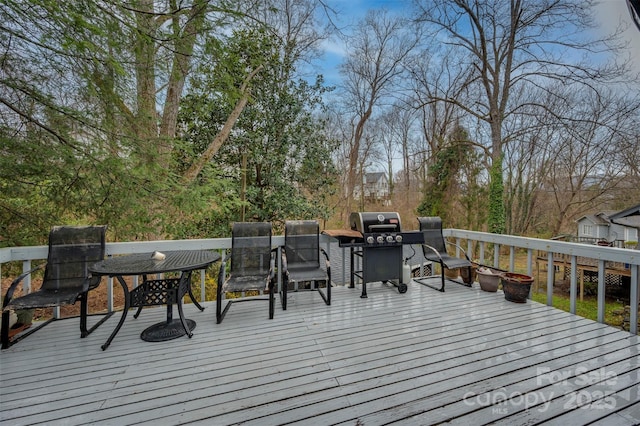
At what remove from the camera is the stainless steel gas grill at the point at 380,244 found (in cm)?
358

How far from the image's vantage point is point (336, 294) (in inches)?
146

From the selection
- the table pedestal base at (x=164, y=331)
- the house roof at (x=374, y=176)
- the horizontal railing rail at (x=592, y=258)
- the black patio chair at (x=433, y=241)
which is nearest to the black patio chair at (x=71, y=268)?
the table pedestal base at (x=164, y=331)

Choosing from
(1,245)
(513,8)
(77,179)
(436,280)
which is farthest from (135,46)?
(513,8)

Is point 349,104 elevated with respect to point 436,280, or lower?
elevated

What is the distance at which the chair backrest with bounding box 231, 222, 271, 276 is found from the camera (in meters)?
3.38

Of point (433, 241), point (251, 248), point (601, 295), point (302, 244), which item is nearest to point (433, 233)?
point (433, 241)

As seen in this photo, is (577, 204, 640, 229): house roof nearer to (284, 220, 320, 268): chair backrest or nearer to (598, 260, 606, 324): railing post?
(598, 260, 606, 324): railing post

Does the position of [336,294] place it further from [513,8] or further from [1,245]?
[513,8]

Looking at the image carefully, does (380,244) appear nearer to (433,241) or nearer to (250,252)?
(433,241)

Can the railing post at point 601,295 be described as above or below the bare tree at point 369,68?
below

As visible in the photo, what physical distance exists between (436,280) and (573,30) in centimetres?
962

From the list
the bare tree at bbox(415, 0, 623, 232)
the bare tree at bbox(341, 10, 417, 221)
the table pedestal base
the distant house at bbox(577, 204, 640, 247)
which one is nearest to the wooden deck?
the table pedestal base

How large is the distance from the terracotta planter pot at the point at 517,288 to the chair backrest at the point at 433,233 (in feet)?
3.15

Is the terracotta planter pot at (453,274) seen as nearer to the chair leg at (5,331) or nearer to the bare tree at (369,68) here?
the chair leg at (5,331)
